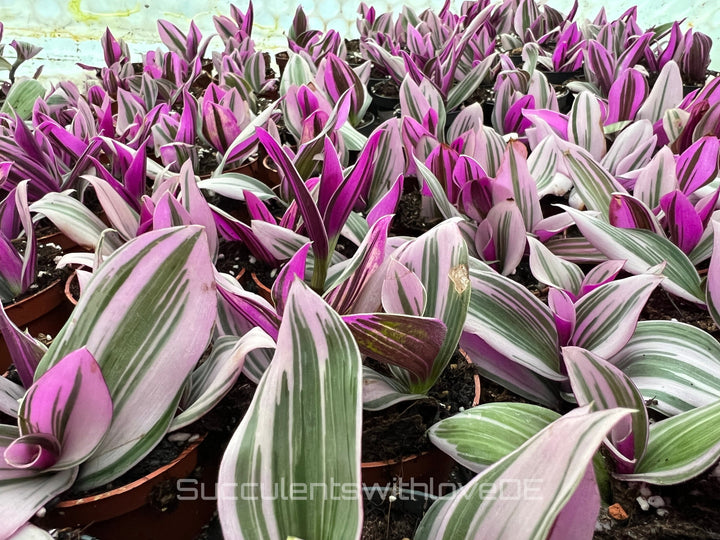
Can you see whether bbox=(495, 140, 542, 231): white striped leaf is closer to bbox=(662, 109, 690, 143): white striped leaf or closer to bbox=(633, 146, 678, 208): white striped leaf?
bbox=(633, 146, 678, 208): white striped leaf

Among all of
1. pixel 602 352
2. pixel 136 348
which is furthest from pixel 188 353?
pixel 602 352

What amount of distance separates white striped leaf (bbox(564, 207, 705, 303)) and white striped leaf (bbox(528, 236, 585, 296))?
5 centimetres

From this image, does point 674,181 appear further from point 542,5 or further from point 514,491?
point 542,5

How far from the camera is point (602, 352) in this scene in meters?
0.54

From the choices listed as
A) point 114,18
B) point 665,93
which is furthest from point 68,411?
point 114,18

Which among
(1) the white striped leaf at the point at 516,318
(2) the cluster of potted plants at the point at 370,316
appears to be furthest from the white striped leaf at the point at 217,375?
(1) the white striped leaf at the point at 516,318

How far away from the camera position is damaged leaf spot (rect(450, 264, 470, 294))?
1.69ft

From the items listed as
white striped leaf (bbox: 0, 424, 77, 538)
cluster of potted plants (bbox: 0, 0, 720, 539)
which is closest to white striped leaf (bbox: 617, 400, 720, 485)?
cluster of potted plants (bbox: 0, 0, 720, 539)

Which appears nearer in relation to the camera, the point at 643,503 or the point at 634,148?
the point at 643,503

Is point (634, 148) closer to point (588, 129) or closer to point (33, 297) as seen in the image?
point (588, 129)

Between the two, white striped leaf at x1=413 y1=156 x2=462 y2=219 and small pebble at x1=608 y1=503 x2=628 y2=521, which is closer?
small pebble at x1=608 y1=503 x2=628 y2=521

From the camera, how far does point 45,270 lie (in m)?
0.94

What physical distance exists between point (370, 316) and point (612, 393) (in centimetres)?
21

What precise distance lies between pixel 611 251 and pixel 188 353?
0.48 metres
